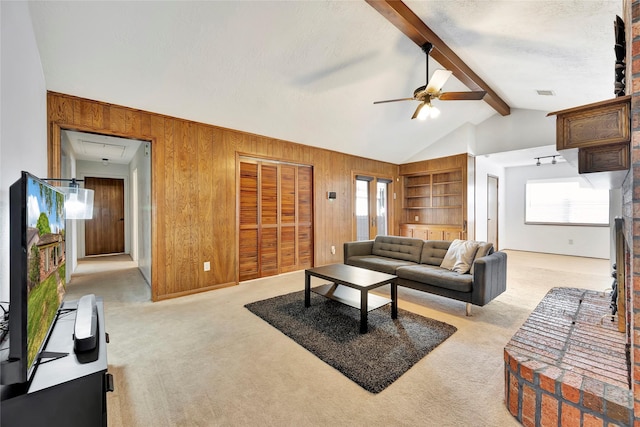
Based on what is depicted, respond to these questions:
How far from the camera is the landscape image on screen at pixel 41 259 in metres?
0.91

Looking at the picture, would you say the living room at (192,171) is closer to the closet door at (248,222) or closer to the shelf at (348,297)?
the closet door at (248,222)

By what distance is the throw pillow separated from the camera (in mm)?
3209

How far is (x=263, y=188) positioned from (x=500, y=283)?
3.64 m

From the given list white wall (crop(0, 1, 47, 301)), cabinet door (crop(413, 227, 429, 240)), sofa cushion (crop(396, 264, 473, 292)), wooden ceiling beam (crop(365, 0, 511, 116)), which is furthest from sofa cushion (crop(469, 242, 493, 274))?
white wall (crop(0, 1, 47, 301))

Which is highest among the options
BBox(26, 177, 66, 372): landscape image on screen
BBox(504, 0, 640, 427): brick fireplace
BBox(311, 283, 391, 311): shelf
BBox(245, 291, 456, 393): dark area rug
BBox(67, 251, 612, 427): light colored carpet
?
BBox(26, 177, 66, 372): landscape image on screen

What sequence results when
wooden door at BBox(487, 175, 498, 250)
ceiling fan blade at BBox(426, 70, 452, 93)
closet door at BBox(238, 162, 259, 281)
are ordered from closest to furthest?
1. ceiling fan blade at BBox(426, 70, 452, 93)
2. closet door at BBox(238, 162, 259, 281)
3. wooden door at BBox(487, 175, 498, 250)

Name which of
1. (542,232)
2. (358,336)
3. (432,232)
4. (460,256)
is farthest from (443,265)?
(542,232)

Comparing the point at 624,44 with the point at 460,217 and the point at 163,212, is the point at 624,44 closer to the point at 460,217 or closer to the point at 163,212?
the point at 163,212

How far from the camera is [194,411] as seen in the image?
162 centimetres

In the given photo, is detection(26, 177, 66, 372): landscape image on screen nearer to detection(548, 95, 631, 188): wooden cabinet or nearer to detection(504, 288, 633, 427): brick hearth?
detection(504, 288, 633, 427): brick hearth

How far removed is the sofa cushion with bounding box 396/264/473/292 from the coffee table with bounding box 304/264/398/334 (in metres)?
0.53

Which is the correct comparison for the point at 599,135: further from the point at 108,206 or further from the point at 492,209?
the point at 108,206

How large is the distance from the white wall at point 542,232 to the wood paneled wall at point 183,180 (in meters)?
6.77

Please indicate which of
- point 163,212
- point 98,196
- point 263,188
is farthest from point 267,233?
point 98,196
